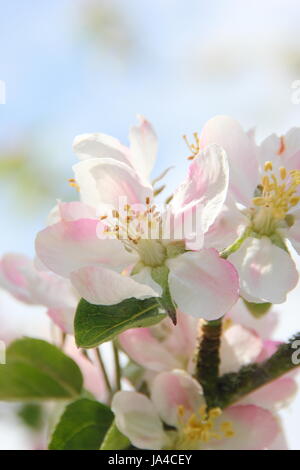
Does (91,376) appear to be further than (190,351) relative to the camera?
Yes

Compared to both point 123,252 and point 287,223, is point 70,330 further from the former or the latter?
point 287,223

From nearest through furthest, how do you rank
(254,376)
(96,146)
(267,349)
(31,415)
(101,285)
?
(101,285)
(96,146)
(254,376)
(267,349)
(31,415)

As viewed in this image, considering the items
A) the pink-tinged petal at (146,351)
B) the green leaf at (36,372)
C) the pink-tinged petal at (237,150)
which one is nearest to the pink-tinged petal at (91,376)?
the green leaf at (36,372)

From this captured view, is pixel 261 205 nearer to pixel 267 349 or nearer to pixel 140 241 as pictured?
pixel 140 241

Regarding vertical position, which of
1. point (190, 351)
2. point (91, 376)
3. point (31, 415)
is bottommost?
point (31, 415)

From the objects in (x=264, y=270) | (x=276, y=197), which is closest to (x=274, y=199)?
(x=276, y=197)

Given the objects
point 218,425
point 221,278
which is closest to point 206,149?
point 221,278

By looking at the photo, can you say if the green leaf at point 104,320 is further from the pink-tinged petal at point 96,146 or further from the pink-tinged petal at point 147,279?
the pink-tinged petal at point 96,146
